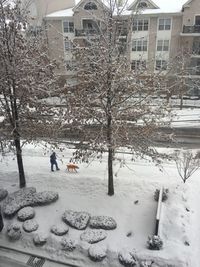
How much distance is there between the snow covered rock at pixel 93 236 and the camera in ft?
40.3

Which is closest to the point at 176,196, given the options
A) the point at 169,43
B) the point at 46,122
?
the point at 46,122

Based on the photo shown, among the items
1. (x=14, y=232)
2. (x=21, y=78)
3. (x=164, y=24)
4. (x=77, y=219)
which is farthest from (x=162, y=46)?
(x=14, y=232)

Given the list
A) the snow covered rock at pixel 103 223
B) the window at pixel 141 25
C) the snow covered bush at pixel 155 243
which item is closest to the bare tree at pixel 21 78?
the snow covered rock at pixel 103 223

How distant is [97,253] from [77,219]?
1.98 meters

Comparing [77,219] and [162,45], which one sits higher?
[162,45]

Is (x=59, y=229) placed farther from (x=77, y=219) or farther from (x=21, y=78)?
(x=21, y=78)

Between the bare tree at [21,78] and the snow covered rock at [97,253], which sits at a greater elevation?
the bare tree at [21,78]

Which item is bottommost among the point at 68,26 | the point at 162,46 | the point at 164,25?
the point at 162,46

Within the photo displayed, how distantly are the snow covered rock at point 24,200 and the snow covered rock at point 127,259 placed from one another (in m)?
4.63

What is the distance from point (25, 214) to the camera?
13406 millimetres

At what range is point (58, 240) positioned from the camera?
40.8 feet

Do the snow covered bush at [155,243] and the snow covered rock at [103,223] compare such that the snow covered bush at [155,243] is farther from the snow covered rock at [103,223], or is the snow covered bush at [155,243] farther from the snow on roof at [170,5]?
the snow on roof at [170,5]

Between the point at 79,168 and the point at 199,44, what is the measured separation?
2425 cm

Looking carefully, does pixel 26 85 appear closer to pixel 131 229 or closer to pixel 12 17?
pixel 12 17
